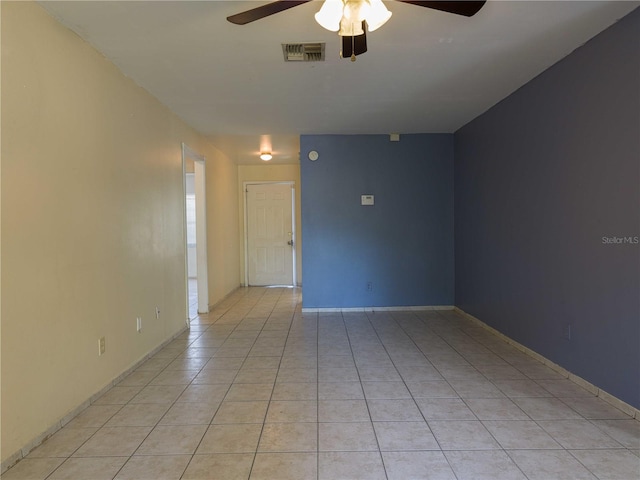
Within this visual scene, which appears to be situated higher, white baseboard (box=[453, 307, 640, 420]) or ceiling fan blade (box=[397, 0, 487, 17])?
ceiling fan blade (box=[397, 0, 487, 17])

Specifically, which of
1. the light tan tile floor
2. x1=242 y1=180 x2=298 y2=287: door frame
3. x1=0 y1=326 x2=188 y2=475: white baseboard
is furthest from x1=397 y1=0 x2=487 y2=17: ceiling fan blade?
x1=242 y1=180 x2=298 y2=287: door frame

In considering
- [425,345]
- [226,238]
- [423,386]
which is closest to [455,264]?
[425,345]

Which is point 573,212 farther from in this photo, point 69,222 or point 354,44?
point 69,222

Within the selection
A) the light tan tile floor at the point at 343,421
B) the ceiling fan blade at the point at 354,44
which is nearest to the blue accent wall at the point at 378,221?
the light tan tile floor at the point at 343,421

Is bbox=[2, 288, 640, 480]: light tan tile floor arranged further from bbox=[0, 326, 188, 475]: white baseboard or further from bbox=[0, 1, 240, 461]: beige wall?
bbox=[0, 1, 240, 461]: beige wall

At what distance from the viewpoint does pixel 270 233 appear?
24.2ft

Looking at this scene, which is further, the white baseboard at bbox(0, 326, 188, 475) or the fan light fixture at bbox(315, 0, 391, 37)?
the white baseboard at bbox(0, 326, 188, 475)

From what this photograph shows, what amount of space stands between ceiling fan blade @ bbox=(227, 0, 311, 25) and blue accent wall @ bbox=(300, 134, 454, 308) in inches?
126

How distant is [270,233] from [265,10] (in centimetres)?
577

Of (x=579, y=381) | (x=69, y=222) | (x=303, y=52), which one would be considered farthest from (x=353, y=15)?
(x=579, y=381)

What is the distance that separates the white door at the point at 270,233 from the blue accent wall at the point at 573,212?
4.08m

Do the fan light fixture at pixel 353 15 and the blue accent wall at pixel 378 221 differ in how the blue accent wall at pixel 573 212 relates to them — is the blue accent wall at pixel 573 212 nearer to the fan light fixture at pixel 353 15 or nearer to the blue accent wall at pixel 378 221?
the blue accent wall at pixel 378 221

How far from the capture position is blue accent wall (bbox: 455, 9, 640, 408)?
222 cm

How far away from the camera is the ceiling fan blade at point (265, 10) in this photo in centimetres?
168
